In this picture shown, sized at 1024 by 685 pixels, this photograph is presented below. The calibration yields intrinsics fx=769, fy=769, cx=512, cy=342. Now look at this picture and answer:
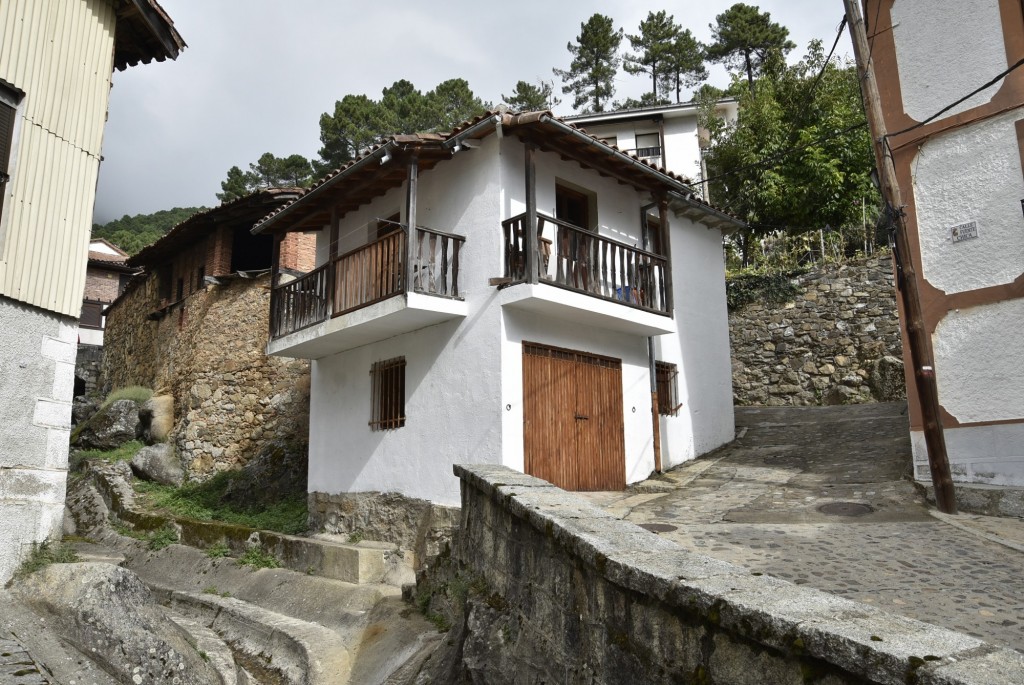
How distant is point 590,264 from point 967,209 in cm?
476

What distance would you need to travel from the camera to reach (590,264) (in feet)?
36.1

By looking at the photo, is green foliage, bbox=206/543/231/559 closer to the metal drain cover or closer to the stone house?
the stone house

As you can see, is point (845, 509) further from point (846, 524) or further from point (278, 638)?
point (278, 638)

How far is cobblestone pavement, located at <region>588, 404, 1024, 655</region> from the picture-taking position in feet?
17.6

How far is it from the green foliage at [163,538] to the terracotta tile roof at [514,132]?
5.46 metres

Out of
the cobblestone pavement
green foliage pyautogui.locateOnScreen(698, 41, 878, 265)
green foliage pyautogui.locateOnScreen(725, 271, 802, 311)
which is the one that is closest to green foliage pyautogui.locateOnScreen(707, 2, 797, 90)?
green foliage pyautogui.locateOnScreen(698, 41, 878, 265)

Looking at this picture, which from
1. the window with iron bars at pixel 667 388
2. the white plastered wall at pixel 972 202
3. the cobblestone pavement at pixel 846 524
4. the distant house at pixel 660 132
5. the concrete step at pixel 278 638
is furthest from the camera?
the distant house at pixel 660 132

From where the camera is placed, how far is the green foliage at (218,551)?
1100 cm

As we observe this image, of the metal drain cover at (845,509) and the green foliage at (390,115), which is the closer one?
the metal drain cover at (845,509)

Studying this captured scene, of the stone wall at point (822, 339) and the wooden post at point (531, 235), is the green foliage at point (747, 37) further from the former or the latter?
the wooden post at point (531, 235)

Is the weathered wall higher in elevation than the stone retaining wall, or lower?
higher

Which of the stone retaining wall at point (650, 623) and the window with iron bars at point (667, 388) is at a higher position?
the window with iron bars at point (667, 388)

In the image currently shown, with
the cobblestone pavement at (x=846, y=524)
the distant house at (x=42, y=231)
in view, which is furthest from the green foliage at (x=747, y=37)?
the distant house at (x=42, y=231)

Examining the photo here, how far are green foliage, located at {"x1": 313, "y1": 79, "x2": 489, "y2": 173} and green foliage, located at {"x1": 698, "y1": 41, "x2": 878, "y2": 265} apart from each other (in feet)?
39.4
